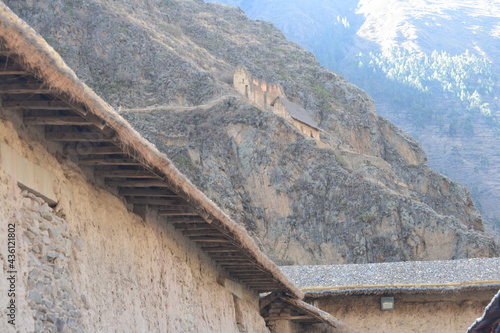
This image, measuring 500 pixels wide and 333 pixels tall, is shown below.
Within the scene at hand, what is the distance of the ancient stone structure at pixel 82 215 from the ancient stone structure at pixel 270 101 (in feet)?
188

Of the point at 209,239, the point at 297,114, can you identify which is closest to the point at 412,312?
the point at 209,239

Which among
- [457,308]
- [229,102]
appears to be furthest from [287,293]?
[229,102]

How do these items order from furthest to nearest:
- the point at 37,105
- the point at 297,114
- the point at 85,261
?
the point at 297,114 → the point at 85,261 → the point at 37,105

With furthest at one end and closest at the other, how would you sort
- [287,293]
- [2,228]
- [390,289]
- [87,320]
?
[390,289]
[287,293]
[87,320]
[2,228]

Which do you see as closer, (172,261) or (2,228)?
(2,228)

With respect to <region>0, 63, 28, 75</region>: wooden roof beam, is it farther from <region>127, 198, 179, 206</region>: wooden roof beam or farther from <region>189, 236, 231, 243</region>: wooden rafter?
<region>189, 236, 231, 243</region>: wooden rafter

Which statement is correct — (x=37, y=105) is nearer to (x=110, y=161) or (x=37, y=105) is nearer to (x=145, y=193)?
(x=110, y=161)

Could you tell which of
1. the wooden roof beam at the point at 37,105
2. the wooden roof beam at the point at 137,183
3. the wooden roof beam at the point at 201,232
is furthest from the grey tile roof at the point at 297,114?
the wooden roof beam at the point at 37,105

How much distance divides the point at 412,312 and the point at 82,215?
36.2ft

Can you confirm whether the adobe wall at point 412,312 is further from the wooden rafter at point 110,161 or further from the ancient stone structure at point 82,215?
the wooden rafter at point 110,161

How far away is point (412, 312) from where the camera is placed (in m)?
17.7

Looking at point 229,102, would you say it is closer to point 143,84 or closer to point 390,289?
point 143,84

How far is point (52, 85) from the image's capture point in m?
6.87

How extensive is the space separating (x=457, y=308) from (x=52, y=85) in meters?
12.9
